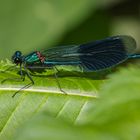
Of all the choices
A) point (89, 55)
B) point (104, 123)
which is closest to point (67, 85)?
point (89, 55)

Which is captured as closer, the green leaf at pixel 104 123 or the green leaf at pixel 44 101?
the green leaf at pixel 104 123

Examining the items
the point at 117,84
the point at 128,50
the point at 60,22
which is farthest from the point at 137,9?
the point at 117,84

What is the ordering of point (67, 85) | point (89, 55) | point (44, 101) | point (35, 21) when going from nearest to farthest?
point (44, 101) → point (67, 85) → point (89, 55) → point (35, 21)

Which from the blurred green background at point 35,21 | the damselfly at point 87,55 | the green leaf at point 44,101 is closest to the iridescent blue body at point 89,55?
the damselfly at point 87,55

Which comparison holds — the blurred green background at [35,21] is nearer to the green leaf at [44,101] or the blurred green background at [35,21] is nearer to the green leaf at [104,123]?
the green leaf at [44,101]

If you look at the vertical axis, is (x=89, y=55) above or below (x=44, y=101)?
below

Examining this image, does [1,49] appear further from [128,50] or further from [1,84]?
[1,84]

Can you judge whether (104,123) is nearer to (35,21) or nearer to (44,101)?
(44,101)
